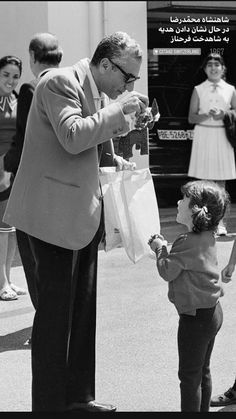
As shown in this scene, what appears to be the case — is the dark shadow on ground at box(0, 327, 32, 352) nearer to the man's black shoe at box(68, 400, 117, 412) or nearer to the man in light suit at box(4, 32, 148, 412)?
the man's black shoe at box(68, 400, 117, 412)

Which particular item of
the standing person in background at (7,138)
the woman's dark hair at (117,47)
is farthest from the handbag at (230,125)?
the woman's dark hair at (117,47)

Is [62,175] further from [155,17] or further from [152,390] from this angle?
[155,17]

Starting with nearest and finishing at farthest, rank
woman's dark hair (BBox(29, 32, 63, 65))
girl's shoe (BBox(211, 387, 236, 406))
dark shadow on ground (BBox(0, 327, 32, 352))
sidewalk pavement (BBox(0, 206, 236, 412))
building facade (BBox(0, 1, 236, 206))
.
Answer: girl's shoe (BBox(211, 387, 236, 406)), sidewalk pavement (BBox(0, 206, 236, 412)), woman's dark hair (BBox(29, 32, 63, 65)), dark shadow on ground (BBox(0, 327, 32, 352)), building facade (BBox(0, 1, 236, 206))

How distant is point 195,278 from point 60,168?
28.5 inches

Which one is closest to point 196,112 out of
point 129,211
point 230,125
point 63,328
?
point 230,125

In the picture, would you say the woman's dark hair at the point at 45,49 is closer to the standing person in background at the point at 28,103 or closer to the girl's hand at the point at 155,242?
the standing person in background at the point at 28,103

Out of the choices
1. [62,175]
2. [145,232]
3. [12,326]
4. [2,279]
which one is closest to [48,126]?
[62,175]

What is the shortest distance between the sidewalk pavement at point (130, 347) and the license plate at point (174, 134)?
4.04 m

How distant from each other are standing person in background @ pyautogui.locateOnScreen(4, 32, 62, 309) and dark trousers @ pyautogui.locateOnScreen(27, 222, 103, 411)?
82cm

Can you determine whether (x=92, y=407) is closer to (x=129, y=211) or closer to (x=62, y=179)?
(x=129, y=211)

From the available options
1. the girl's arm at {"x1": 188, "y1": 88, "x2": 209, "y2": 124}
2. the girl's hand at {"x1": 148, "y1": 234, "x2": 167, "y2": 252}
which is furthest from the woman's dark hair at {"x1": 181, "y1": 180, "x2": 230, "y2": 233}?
the girl's arm at {"x1": 188, "y1": 88, "x2": 209, "y2": 124}

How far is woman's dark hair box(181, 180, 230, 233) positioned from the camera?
11.9 ft

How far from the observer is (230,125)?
9.34 meters

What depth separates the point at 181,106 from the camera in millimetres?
11297
